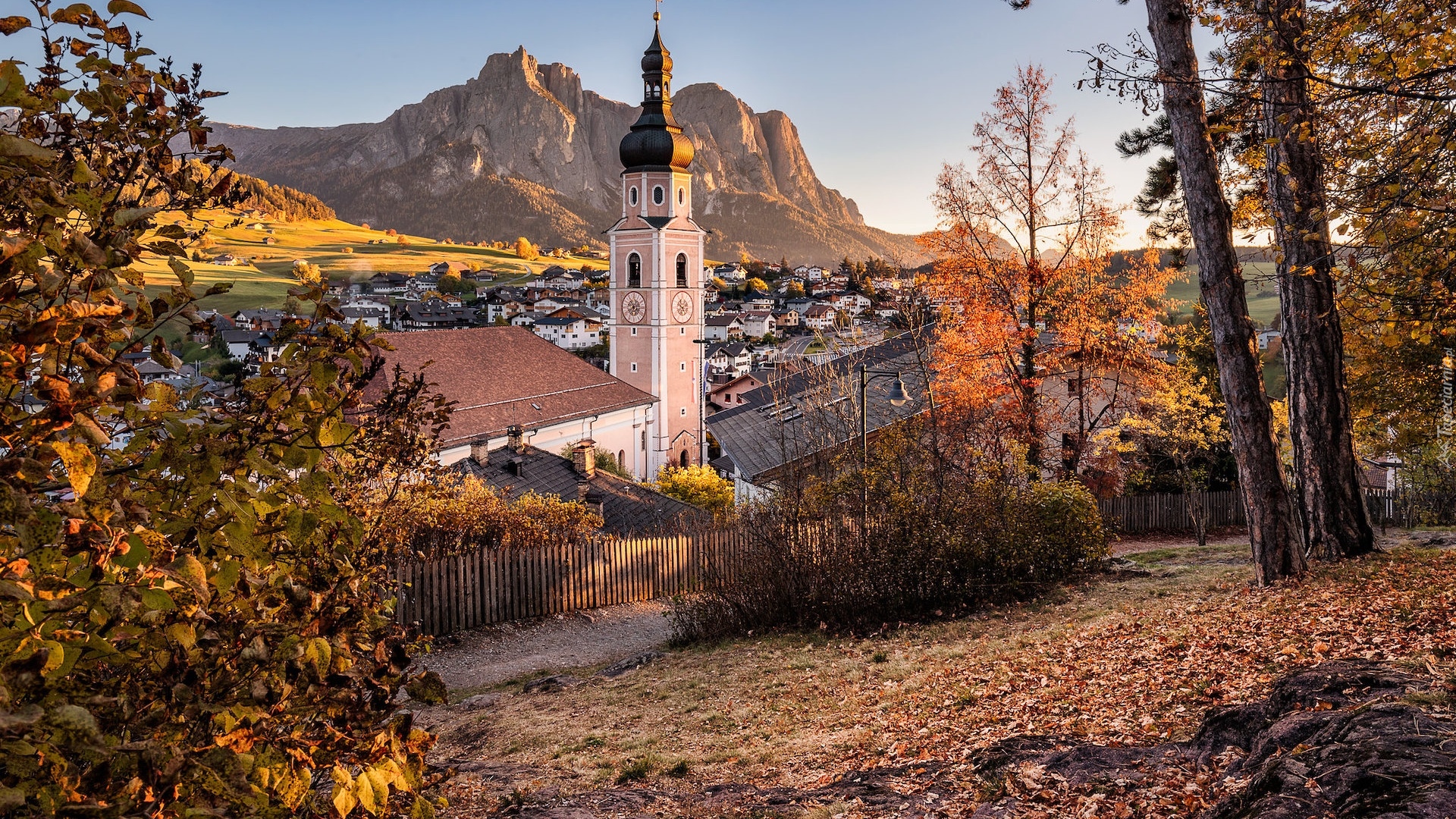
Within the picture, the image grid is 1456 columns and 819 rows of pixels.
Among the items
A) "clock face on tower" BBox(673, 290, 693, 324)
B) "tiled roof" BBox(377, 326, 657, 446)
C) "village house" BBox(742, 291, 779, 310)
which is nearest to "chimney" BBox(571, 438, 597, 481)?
"tiled roof" BBox(377, 326, 657, 446)

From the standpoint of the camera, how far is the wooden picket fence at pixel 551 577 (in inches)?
617

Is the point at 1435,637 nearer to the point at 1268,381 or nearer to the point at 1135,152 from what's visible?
the point at 1135,152

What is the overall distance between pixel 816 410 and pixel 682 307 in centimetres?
3849

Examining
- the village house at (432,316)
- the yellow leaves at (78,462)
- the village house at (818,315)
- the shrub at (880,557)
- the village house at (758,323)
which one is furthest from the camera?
the village house at (818,315)

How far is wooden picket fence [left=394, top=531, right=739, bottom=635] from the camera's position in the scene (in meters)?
15.7

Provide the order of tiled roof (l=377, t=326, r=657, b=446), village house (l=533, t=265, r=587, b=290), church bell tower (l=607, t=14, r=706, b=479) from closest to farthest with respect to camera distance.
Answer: tiled roof (l=377, t=326, r=657, b=446) < church bell tower (l=607, t=14, r=706, b=479) < village house (l=533, t=265, r=587, b=290)

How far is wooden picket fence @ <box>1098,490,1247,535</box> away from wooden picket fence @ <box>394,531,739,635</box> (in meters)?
13.8

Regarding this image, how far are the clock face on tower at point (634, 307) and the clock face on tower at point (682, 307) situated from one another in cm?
181

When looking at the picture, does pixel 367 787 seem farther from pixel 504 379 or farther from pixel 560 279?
pixel 560 279

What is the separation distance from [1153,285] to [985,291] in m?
3.92

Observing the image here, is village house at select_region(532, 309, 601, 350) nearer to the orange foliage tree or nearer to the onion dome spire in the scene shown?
the onion dome spire

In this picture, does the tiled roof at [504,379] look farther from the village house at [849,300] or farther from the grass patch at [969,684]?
the village house at [849,300]

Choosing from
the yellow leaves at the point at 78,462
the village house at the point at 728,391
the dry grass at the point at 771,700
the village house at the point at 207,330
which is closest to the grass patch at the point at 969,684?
the dry grass at the point at 771,700

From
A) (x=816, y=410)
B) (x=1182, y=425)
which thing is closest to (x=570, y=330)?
(x=1182, y=425)
